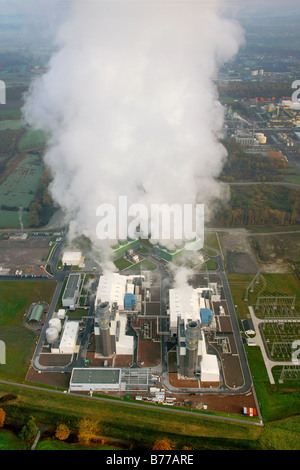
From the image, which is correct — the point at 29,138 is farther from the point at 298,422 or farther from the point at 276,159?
the point at 298,422

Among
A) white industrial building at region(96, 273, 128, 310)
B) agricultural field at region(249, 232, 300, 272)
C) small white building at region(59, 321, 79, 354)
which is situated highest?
white industrial building at region(96, 273, 128, 310)

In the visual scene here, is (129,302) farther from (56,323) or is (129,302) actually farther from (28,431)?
(28,431)

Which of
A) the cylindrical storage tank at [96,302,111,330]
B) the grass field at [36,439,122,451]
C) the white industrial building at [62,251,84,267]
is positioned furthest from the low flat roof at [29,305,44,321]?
the grass field at [36,439,122,451]

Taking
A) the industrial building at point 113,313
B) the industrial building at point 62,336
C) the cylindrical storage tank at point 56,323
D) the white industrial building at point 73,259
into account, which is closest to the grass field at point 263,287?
the industrial building at point 113,313

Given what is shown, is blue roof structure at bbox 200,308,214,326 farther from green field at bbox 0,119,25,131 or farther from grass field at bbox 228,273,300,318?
green field at bbox 0,119,25,131

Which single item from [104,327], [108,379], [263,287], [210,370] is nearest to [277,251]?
[263,287]
